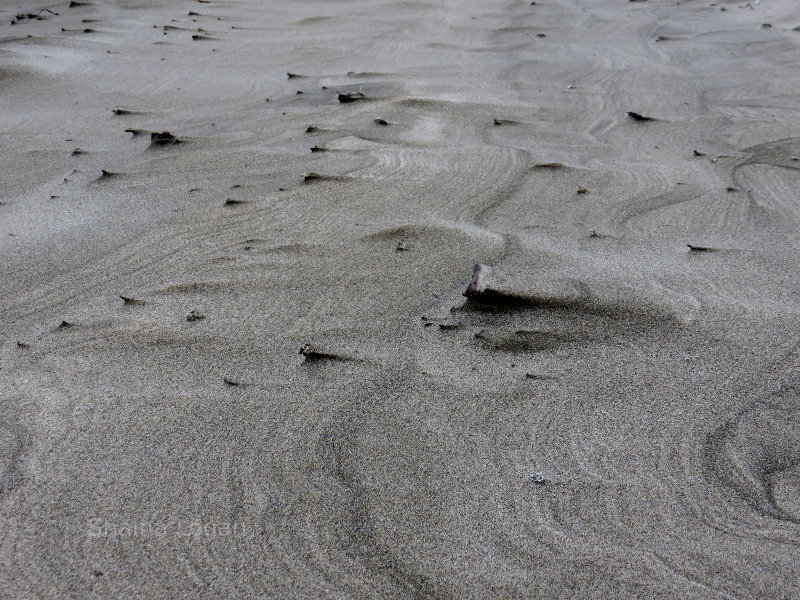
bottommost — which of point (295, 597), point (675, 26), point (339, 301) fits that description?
point (295, 597)

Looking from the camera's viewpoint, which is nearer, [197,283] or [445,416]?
[445,416]

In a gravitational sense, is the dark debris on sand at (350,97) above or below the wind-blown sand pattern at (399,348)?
above

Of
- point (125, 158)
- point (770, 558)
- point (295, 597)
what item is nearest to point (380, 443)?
point (295, 597)

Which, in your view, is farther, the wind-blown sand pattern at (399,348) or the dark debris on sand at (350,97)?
the dark debris on sand at (350,97)

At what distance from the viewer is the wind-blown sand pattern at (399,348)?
3.53 feet

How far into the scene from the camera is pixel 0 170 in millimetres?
2582

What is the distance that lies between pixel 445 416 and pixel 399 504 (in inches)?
9.2

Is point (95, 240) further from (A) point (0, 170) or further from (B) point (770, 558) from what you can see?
(B) point (770, 558)

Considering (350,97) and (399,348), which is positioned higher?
(350,97)

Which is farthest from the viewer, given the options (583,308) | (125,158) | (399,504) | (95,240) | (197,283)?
(125,158)

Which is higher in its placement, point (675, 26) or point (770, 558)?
point (675, 26)

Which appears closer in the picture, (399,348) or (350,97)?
(399,348)

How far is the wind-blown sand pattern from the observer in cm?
108

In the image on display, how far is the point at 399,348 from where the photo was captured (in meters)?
1.53
